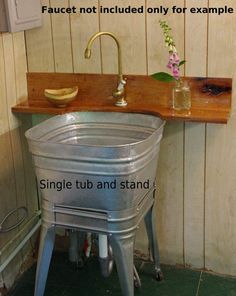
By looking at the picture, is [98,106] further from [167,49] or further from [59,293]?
[59,293]

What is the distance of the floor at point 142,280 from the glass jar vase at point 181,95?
2.68 feet

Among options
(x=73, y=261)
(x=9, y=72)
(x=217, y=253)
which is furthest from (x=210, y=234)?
(x=9, y=72)

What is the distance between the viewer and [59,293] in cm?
217

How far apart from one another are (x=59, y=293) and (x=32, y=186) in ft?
1.77

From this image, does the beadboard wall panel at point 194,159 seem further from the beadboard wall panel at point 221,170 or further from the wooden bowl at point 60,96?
the wooden bowl at point 60,96

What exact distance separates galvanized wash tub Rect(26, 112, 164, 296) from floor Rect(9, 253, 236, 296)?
35 centimetres

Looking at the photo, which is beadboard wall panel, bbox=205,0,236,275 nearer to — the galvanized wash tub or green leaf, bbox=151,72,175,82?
green leaf, bbox=151,72,175,82

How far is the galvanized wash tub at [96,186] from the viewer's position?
1.60 m

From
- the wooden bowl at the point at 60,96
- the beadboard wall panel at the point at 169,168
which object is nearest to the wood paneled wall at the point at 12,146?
the wooden bowl at the point at 60,96

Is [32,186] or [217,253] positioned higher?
[32,186]

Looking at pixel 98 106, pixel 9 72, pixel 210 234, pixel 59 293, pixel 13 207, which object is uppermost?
pixel 9 72

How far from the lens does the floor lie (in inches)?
85.0

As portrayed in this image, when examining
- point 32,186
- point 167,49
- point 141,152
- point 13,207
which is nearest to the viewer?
point 141,152

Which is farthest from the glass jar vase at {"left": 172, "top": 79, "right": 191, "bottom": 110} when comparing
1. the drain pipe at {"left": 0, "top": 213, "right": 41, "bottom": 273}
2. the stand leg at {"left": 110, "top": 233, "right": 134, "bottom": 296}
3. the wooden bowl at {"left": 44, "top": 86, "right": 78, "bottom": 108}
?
the drain pipe at {"left": 0, "top": 213, "right": 41, "bottom": 273}
